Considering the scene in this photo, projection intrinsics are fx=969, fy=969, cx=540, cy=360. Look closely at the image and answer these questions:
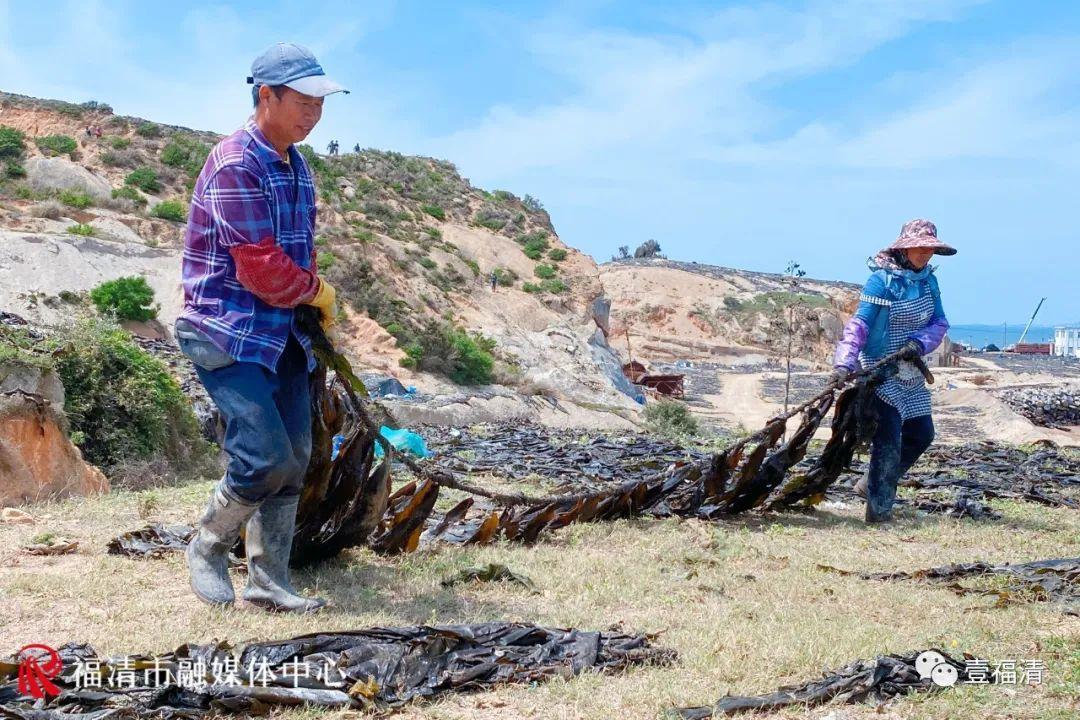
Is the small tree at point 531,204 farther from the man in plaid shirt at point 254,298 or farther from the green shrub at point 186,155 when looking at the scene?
Result: the man in plaid shirt at point 254,298

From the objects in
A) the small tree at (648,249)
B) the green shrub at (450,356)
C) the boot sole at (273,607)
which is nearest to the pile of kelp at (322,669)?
the boot sole at (273,607)

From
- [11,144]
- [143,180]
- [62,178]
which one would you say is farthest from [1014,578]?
[11,144]

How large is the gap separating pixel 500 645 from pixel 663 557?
200 cm

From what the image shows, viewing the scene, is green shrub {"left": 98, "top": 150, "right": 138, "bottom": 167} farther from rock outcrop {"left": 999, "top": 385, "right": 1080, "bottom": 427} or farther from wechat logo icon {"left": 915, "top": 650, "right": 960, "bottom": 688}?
wechat logo icon {"left": 915, "top": 650, "right": 960, "bottom": 688}

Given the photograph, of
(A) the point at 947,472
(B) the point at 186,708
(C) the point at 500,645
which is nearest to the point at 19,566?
(B) the point at 186,708

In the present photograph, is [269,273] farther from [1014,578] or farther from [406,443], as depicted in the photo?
[406,443]

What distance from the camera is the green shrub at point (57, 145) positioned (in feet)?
100

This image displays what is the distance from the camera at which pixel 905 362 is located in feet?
20.9

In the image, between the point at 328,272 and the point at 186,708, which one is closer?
the point at 186,708

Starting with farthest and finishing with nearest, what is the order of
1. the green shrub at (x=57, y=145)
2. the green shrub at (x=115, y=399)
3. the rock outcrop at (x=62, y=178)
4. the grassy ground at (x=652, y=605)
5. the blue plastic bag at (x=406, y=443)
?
the green shrub at (x=57, y=145) < the rock outcrop at (x=62, y=178) < the blue plastic bag at (x=406, y=443) < the green shrub at (x=115, y=399) < the grassy ground at (x=652, y=605)

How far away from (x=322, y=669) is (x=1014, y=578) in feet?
10.6

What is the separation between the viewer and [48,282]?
1909 centimetres

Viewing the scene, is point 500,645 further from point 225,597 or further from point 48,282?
point 48,282

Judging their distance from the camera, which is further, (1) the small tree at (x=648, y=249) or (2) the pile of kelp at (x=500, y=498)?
(1) the small tree at (x=648, y=249)
